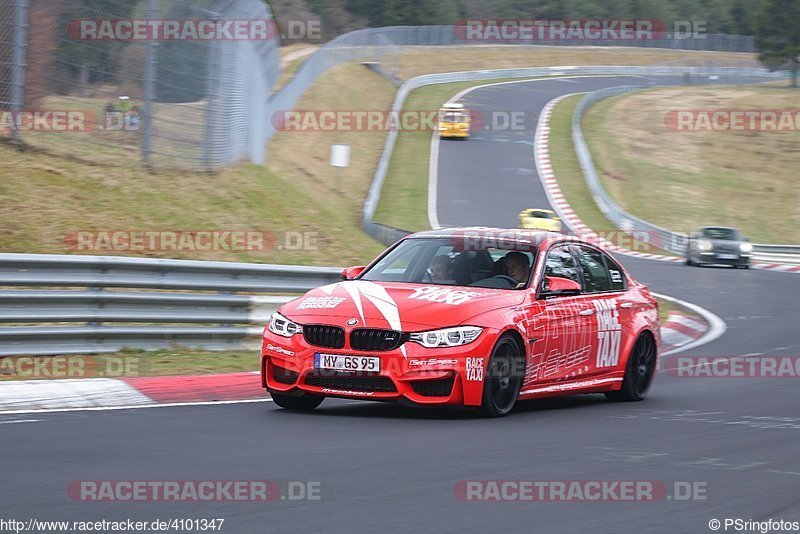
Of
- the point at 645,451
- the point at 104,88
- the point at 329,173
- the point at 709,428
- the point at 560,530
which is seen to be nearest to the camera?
the point at 560,530

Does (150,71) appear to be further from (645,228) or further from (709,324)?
(645,228)

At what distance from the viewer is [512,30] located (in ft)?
302

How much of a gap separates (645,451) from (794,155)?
156 ft

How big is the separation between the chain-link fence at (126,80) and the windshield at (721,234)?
15738 millimetres

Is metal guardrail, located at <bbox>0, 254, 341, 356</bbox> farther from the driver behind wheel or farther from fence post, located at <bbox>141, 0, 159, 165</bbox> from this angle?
fence post, located at <bbox>141, 0, 159, 165</bbox>

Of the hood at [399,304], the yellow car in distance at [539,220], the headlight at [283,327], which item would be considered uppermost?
the hood at [399,304]

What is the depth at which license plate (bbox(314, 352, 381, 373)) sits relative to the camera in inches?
344

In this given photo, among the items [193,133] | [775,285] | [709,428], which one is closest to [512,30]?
[775,285]

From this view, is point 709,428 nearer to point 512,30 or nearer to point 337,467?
point 337,467

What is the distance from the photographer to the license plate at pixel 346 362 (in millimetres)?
8750

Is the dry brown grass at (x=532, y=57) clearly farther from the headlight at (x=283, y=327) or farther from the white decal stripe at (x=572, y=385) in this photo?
the headlight at (x=283, y=327)

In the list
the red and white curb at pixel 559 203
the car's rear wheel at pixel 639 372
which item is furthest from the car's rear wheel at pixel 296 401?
the red and white curb at pixel 559 203

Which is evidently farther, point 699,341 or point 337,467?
point 699,341

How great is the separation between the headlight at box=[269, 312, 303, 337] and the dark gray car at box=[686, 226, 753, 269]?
24.3 m
